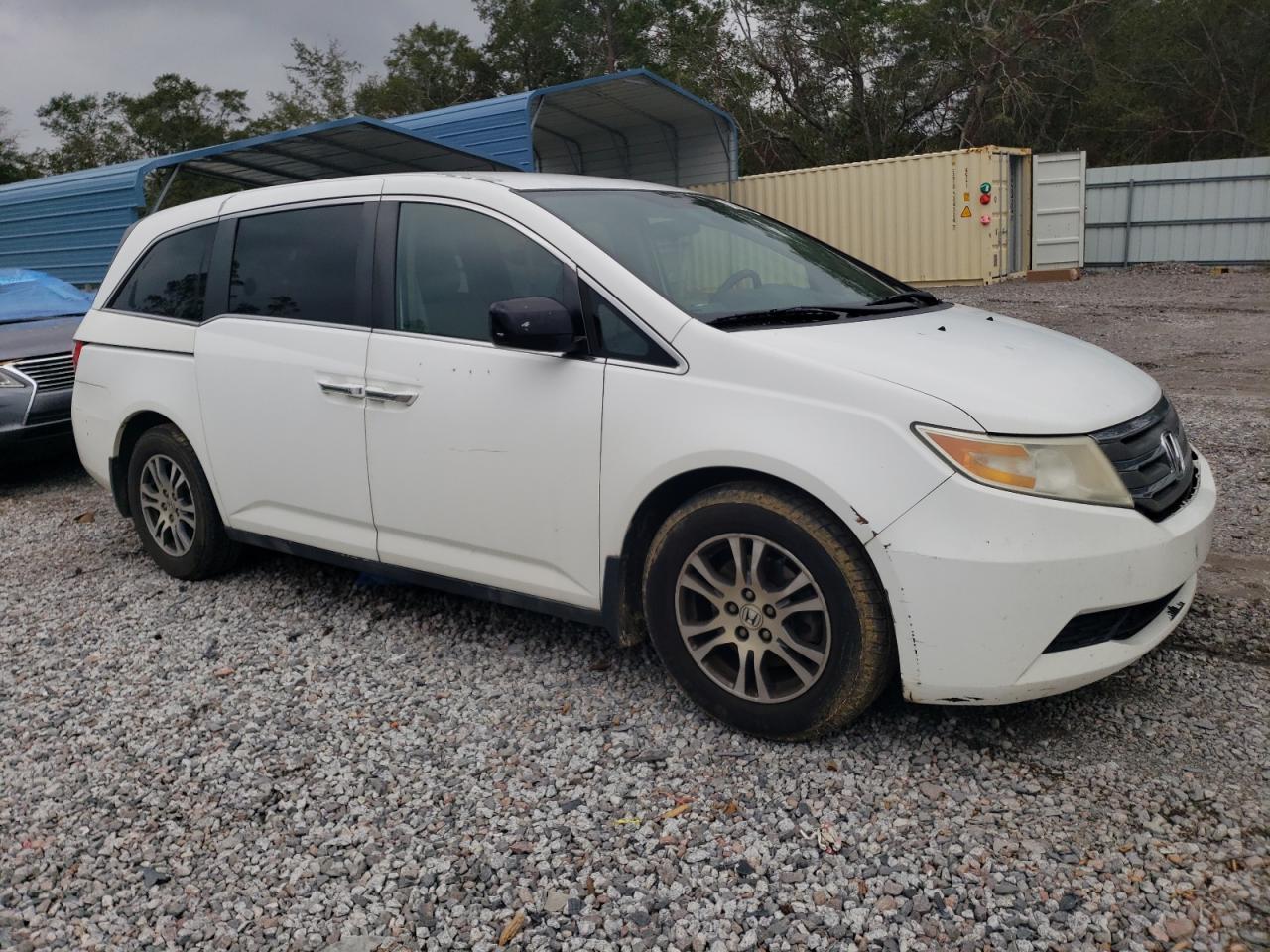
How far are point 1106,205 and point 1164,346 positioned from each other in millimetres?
10097

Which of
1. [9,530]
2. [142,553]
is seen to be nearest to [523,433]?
[142,553]

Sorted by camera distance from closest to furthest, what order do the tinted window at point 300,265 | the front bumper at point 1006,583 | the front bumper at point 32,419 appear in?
1. the front bumper at point 1006,583
2. the tinted window at point 300,265
3. the front bumper at point 32,419

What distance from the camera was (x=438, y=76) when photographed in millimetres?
41625

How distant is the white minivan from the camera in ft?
8.96

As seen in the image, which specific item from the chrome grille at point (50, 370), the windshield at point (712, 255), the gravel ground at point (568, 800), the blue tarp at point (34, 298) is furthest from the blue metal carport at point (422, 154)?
the gravel ground at point (568, 800)

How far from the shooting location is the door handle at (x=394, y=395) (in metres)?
3.66

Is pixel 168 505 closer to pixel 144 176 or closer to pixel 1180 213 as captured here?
pixel 144 176

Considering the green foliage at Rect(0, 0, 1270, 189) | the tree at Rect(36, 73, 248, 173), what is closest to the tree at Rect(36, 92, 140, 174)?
the tree at Rect(36, 73, 248, 173)

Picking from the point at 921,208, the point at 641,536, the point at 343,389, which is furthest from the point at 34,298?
the point at 921,208

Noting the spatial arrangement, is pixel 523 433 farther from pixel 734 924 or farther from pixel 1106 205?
pixel 1106 205

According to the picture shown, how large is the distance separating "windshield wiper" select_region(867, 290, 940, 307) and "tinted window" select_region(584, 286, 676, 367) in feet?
3.07

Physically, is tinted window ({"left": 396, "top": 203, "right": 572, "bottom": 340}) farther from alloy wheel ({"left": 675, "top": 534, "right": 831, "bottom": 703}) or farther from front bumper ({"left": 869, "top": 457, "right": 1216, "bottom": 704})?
front bumper ({"left": 869, "top": 457, "right": 1216, "bottom": 704})

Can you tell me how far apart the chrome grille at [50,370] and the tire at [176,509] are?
111 inches

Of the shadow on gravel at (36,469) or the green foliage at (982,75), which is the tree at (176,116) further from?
the shadow on gravel at (36,469)
